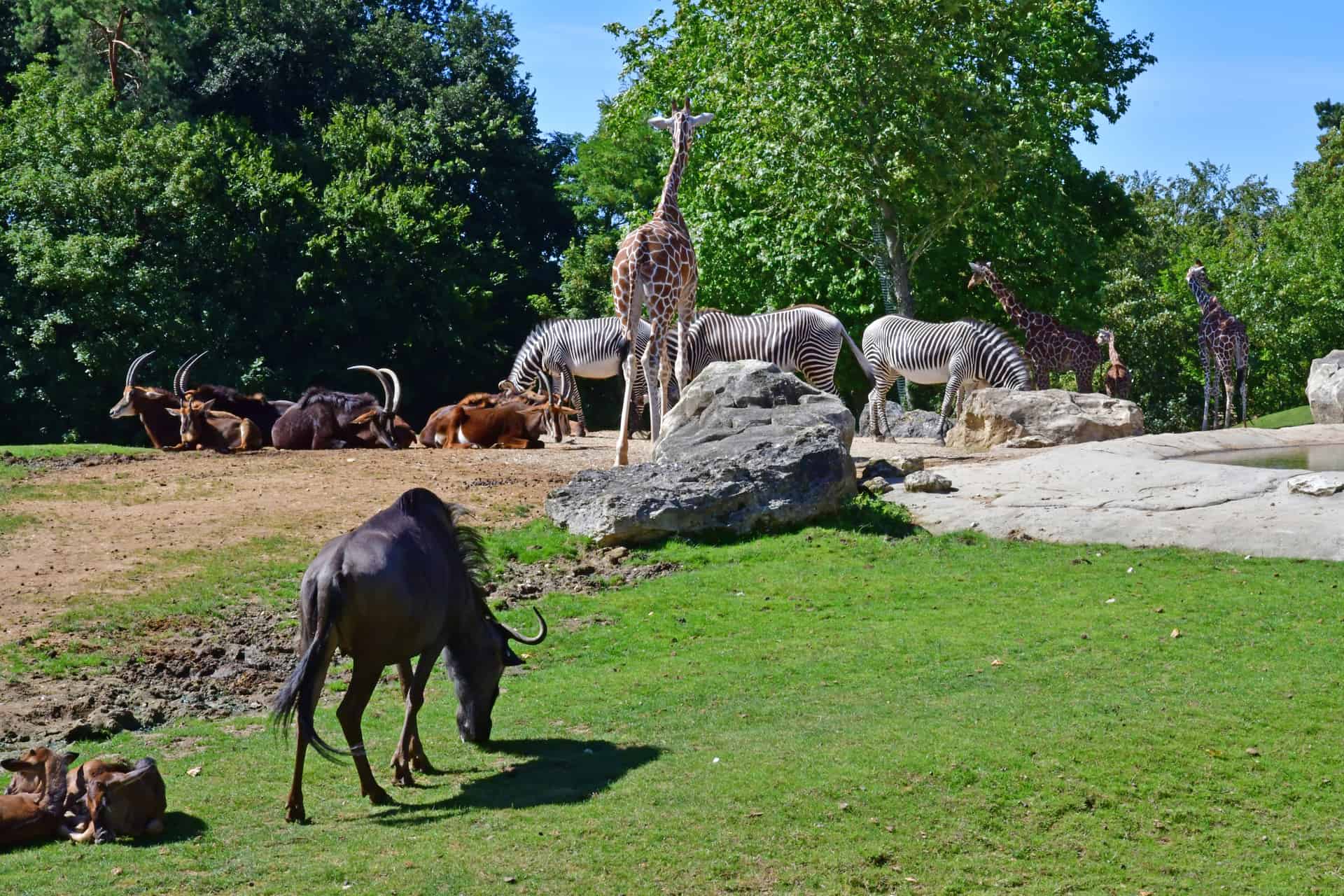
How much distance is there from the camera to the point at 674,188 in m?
19.1

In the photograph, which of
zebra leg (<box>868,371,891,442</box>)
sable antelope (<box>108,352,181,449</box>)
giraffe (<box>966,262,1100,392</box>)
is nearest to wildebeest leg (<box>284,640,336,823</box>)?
sable antelope (<box>108,352,181,449</box>)

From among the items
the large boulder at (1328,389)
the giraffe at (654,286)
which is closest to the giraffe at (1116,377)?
the large boulder at (1328,389)

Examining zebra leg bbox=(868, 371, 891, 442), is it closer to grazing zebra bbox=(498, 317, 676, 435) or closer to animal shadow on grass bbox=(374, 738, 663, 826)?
grazing zebra bbox=(498, 317, 676, 435)

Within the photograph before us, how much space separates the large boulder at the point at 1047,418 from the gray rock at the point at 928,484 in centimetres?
447

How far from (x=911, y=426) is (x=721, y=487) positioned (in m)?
11.3

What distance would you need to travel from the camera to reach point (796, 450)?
49.3 ft

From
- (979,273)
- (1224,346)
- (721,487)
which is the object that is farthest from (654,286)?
(1224,346)

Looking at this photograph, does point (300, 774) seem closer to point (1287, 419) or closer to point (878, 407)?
point (878, 407)

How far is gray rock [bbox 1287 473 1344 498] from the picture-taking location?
13.7 meters

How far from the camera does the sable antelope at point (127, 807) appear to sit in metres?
7.07

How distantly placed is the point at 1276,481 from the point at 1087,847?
27.6 ft

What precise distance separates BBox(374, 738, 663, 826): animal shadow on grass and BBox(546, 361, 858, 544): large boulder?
19.1ft

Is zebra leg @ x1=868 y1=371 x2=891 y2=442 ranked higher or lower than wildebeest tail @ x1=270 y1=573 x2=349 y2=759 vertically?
higher

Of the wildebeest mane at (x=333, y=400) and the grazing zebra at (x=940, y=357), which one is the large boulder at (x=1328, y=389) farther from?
the wildebeest mane at (x=333, y=400)
